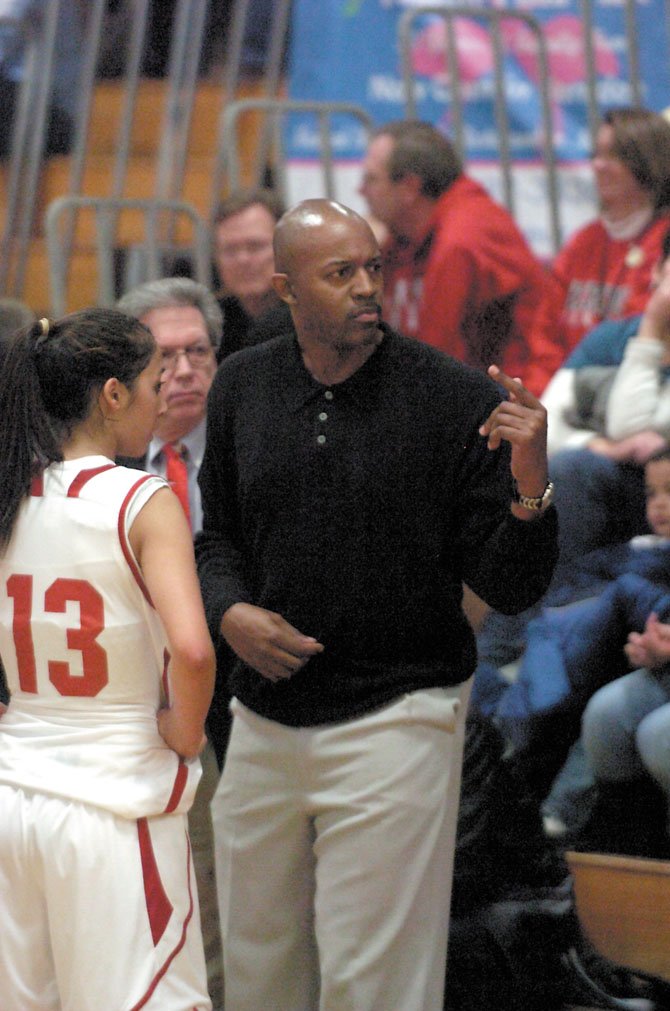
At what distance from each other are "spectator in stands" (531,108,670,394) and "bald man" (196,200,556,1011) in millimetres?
2316

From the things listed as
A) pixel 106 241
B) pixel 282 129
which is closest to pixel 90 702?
pixel 106 241

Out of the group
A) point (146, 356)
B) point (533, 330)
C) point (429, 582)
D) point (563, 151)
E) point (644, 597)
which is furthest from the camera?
point (563, 151)

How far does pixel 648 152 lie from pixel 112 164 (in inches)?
148

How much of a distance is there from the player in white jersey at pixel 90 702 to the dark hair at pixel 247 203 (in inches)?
97.3

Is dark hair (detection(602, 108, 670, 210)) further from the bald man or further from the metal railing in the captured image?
the bald man

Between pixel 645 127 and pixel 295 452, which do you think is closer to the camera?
pixel 295 452

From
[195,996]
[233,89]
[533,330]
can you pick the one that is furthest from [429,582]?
[233,89]

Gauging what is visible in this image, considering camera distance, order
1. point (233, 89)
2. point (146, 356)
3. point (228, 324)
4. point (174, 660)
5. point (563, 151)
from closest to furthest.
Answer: point (174, 660)
point (146, 356)
point (228, 324)
point (563, 151)
point (233, 89)

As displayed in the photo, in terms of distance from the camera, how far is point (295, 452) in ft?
9.99

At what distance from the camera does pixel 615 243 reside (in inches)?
210

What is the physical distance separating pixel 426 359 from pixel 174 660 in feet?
2.78

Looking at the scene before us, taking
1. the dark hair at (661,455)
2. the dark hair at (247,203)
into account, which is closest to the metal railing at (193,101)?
the dark hair at (247,203)

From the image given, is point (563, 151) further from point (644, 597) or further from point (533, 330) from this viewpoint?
point (644, 597)

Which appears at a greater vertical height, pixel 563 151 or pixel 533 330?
pixel 563 151
